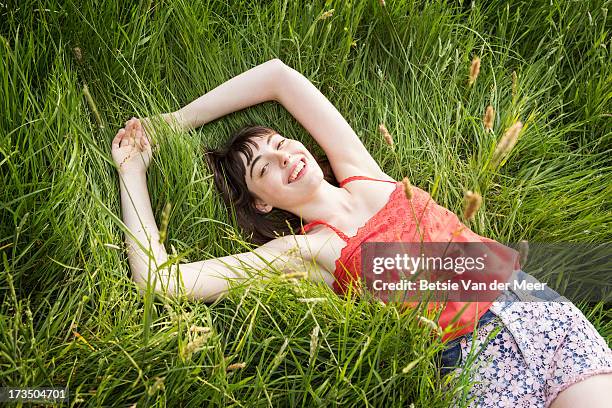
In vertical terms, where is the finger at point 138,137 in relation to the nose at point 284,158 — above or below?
above

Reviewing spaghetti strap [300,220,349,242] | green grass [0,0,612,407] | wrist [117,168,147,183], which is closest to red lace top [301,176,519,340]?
spaghetti strap [300,220,349,242]

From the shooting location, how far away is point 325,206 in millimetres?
2527

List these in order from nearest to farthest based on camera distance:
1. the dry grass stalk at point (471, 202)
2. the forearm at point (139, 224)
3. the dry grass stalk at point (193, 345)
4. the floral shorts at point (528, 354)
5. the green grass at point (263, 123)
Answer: the dry grass stalk at point (471, 202) → the dry grass stalk at point (193, 345) → the green grass at point (263, 123) → the floral shorts at point (528, 354) → the forearm at point (139, 224)

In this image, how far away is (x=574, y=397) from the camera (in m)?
2.14

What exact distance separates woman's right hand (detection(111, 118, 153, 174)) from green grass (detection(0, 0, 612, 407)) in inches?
1.8

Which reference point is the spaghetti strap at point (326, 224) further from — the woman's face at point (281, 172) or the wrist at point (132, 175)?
the wrist at point (132, 175)

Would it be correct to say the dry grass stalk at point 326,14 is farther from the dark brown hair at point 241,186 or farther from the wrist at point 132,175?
the wrist at point 132,175

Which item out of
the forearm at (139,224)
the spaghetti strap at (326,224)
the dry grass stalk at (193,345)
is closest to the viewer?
the dry grass stalk at (193,345)

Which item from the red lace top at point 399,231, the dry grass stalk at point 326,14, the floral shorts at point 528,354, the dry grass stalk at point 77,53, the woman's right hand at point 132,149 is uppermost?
the dry grass stalk at point 77,53

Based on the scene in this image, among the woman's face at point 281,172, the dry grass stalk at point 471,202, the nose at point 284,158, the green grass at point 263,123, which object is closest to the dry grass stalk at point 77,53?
the green grass at point 263,123

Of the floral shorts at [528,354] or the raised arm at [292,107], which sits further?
the raised arm at [292,107]

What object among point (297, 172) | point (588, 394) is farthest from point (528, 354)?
point (297, 172)

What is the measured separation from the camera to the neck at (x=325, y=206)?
2523 mm

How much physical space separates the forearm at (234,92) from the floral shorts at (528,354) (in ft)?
4.05
